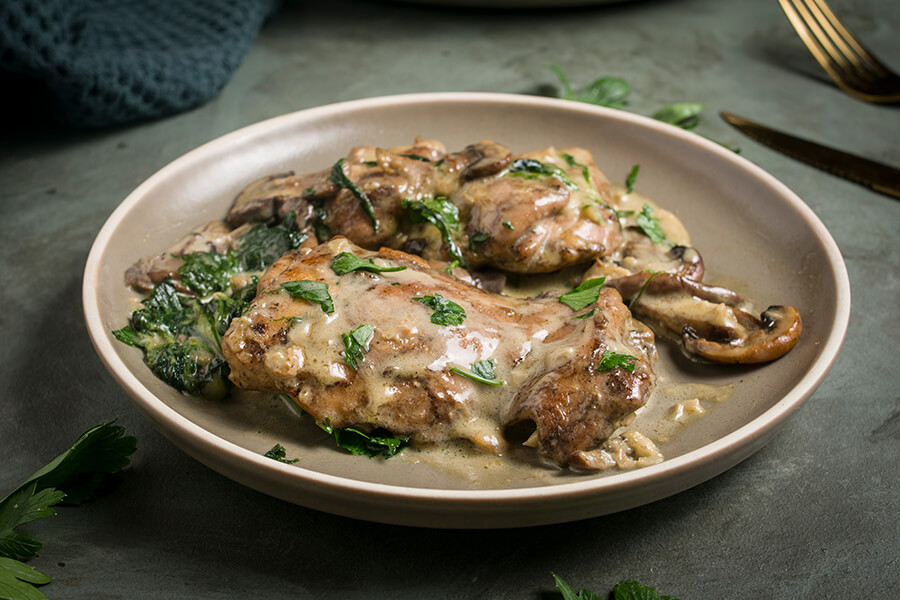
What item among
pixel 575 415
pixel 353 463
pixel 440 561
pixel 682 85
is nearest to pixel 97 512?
pixel 353 463

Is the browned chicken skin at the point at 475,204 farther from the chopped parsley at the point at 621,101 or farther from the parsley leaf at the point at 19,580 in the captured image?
the parsley leaf at the point at 19,580

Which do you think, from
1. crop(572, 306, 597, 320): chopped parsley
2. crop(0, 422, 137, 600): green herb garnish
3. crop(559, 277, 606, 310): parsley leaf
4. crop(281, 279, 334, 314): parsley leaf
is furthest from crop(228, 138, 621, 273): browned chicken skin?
crop(0, 422, 137, 600): green herb garnish

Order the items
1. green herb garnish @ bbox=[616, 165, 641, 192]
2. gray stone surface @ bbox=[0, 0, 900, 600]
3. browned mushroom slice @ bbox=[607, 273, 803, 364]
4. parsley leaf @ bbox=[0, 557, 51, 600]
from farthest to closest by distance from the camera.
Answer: green herb garnish @ bbox=[616, 165, 641, 192]
browned mushroom slice @ bbox=[607, 273, 803, 364]
gray stone surface @ bbox=[0, 0, 900, 600]
parsley leaf @ bbox=[0, 557, 51, 600]

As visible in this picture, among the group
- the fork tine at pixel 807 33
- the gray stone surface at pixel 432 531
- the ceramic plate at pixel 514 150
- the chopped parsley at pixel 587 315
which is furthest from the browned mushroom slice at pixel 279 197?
the fork tine at pixel 807 33

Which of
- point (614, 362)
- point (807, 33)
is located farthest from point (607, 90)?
point (614, 362)

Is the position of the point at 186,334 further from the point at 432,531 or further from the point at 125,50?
the point at 125,50

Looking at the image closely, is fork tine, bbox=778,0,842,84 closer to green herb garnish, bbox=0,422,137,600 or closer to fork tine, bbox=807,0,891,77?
fork tine, bbox=807,0,891,77
